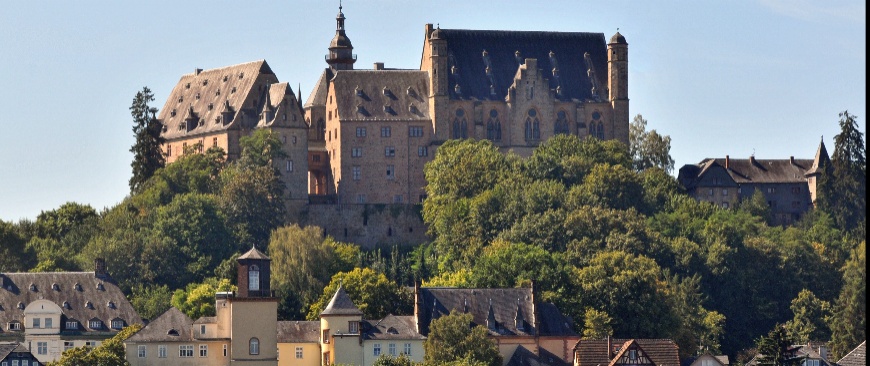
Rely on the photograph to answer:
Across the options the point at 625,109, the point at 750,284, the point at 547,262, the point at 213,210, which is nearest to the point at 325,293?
the point at 547,262

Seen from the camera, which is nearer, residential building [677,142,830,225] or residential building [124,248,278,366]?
residential building [124,248,278,366]

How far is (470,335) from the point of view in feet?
353

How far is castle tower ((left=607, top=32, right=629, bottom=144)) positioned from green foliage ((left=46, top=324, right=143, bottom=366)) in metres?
51.3

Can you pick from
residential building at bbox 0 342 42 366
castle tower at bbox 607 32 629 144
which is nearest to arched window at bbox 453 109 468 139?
castle tower at bbox 607 32 629 144

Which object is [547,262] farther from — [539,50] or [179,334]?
[539,50]

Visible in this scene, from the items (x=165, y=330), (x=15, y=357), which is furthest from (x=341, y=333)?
(x=15, y=357)

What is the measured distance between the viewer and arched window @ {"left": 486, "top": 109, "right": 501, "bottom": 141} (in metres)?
151

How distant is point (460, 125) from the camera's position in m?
150

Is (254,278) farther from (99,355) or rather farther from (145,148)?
(145,148)

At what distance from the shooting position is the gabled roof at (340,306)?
Answer: 11056 centimetres

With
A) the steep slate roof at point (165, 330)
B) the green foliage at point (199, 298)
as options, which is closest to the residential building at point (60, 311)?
the green foliage at point (199, 298)

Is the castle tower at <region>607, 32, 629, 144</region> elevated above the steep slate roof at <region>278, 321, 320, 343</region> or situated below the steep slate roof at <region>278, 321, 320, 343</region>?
above

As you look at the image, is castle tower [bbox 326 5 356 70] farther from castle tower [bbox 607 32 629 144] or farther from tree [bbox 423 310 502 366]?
tree [bbox 423 310 502 366]

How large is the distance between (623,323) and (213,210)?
28.4 metres
